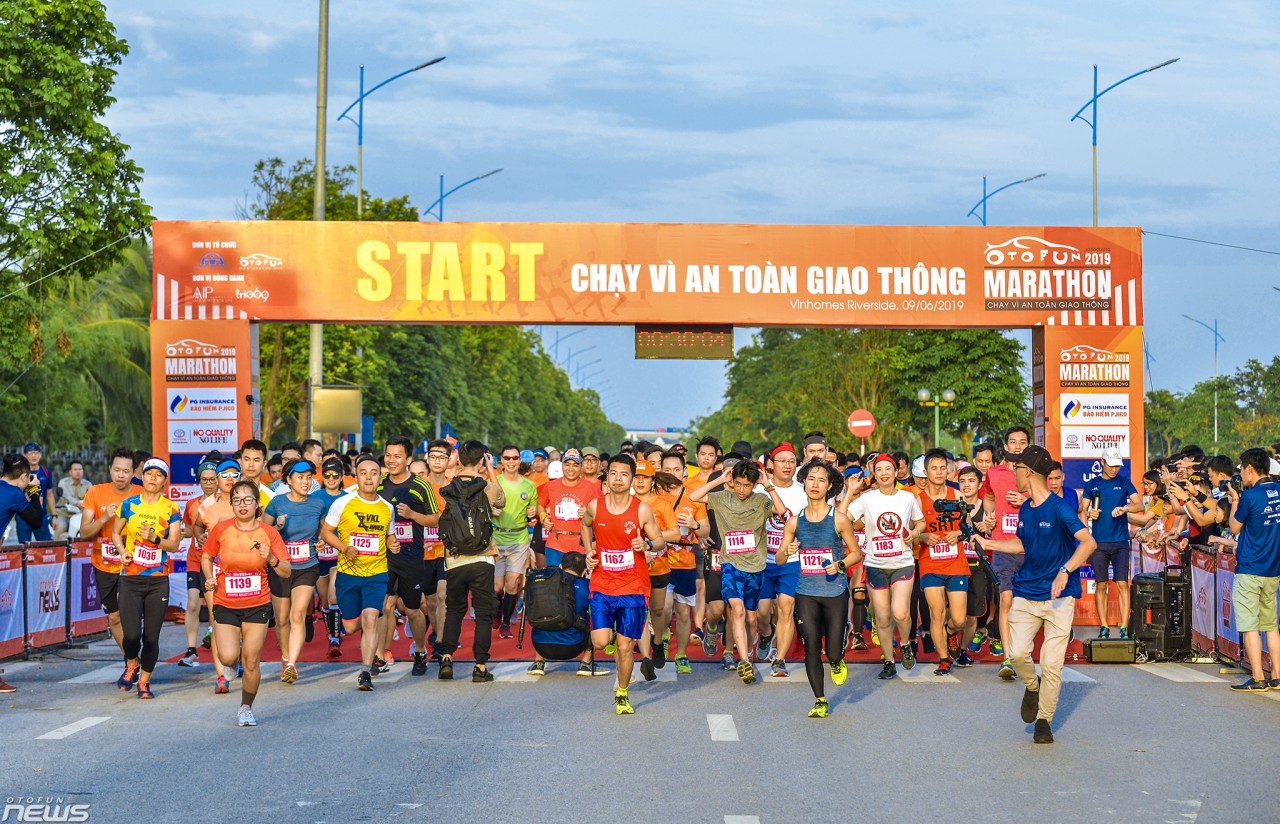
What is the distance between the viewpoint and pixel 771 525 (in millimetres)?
14211

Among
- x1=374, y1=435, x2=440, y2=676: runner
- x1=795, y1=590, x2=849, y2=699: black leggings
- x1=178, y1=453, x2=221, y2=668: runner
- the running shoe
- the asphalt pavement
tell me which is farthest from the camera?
the running shoe

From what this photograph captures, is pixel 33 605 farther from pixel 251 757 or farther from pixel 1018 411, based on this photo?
pixel 1018 411

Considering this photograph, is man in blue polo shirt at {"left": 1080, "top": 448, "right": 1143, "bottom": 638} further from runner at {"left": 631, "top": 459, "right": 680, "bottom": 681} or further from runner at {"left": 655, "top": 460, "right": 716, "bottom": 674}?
runner at {"left": 631, "top": 459, "right": 680, "bottom": 681}

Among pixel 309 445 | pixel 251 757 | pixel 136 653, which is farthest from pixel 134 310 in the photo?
pixel 251 757

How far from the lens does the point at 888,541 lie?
13.7 m

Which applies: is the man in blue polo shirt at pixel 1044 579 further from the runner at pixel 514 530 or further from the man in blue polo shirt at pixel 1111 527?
the man in blue polo shirt at pixel 1111 527

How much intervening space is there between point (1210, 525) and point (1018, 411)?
147 feet

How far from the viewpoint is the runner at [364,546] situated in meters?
13.1

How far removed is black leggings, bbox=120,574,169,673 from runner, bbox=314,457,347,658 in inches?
67.1

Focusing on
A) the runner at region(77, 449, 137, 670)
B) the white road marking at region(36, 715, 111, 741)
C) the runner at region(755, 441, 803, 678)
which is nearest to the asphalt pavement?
the white road marking at region(36, 715, 111, 741)

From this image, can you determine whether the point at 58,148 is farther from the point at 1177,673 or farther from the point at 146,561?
the point at 1177,673

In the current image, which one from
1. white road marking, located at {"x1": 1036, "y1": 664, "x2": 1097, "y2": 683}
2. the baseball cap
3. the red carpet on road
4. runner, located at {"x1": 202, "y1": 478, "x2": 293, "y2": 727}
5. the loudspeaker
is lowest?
Result: the red carpet on road

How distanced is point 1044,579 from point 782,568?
3.40 metres

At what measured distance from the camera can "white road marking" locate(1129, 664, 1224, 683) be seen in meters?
13.8
